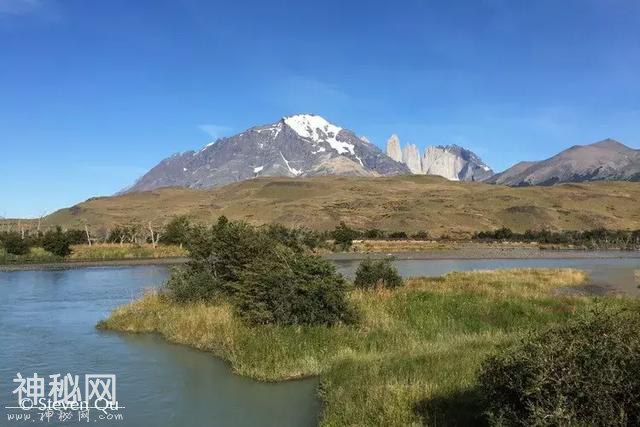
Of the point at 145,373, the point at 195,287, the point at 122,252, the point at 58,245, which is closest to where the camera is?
the point at 145,373

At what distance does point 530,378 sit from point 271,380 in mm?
9785

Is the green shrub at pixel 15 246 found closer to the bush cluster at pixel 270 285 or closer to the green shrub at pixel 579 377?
the bush cluster at pixel 270 285

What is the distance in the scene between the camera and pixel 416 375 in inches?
495

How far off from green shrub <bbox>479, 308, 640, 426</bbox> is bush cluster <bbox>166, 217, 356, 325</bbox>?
38.4 ft

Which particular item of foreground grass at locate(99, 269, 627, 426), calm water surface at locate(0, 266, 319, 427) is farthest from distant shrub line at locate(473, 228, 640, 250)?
calm water surface at locate(0, 266, 319, 427)

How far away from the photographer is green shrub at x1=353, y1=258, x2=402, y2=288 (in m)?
28.0

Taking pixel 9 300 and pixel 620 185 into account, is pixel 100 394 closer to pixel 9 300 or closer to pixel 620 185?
pixel 9 300

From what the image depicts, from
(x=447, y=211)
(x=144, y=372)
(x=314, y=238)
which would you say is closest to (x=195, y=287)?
(x=144, y=372)

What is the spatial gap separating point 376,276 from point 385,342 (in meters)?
10.9

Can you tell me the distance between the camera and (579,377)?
6.60m

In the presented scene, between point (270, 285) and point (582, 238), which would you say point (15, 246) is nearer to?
point (270, 285)

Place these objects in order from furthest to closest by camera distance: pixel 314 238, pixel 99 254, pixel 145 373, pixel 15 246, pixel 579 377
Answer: pixel 314 238
pixel 99 254
pixel 15 246
pixel 145 373
pixel 579 377

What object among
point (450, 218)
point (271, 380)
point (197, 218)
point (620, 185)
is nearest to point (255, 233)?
point (271, 380)

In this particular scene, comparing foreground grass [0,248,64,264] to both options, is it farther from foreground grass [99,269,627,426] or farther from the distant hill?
the distant hill
